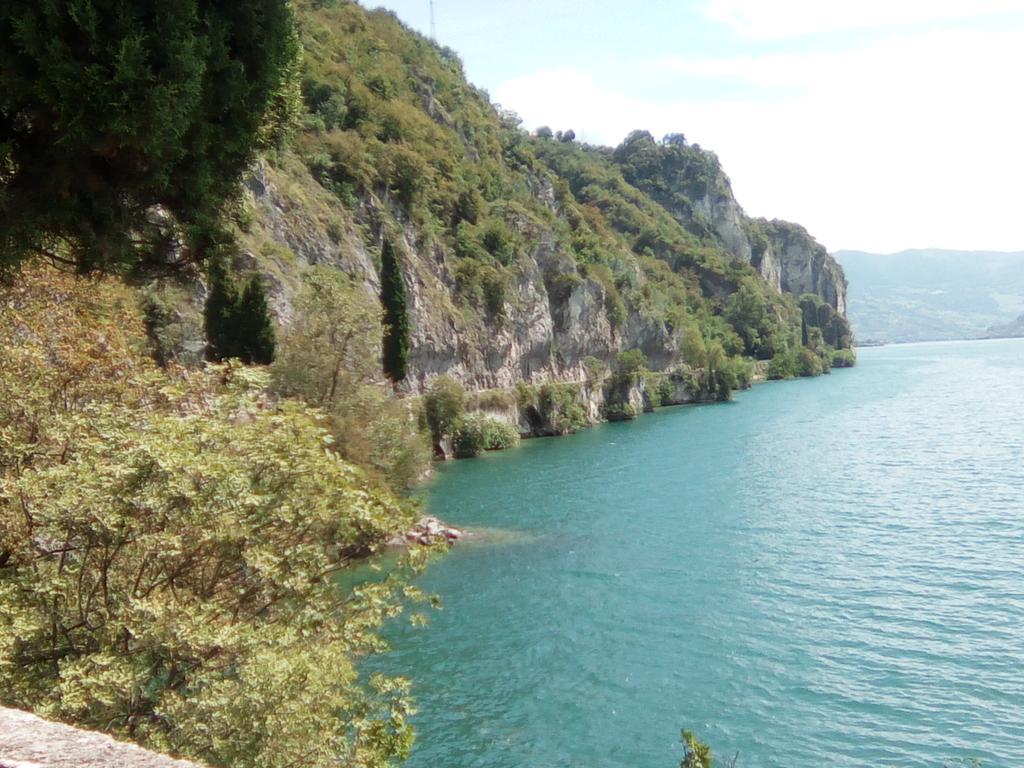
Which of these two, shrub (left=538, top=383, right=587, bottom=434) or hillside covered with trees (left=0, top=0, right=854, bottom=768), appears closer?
hillside covered with trees (left=0, top=0, right=854, bottom=768)

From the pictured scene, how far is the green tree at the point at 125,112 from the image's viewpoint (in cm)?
663

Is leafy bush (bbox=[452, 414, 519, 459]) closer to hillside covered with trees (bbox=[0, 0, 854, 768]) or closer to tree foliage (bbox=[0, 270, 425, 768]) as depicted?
hillside covered with trees (bbox=[0, 0, 854, 768])

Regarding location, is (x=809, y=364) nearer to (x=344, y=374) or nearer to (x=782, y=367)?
(x=782, y=367)

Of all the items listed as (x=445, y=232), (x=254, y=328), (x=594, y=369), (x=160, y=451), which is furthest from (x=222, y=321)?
(x=594, y=369)

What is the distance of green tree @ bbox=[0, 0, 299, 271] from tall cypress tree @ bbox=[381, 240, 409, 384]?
1876 inches

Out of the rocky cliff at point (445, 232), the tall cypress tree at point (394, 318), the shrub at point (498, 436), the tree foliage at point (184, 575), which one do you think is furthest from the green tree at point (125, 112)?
the shrub at point (498, 436)

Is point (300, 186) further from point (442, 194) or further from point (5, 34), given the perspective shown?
point (5, 34)

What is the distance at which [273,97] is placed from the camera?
8.64 meters

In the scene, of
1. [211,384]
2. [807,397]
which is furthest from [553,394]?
[211,384]

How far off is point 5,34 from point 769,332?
5927 inches

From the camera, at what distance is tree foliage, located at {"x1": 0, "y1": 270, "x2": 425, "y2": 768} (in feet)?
28.4

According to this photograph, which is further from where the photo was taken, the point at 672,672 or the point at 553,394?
the point at 553,394

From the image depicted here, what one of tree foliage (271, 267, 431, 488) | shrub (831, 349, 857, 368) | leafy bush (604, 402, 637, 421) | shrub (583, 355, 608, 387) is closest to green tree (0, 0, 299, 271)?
tree foliage (271, 267, 431, 488)

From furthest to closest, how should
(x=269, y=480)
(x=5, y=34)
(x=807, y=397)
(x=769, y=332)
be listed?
(x=769, y=332) → (x=807, y=397) → (x=269, y=480) → (x=5, y=34)
